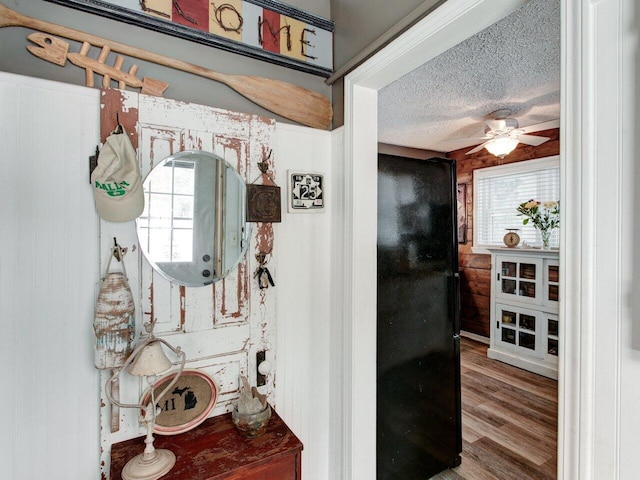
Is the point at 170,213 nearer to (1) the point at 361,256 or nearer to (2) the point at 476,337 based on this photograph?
(1) the point at 361,256

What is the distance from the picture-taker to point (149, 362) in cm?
104

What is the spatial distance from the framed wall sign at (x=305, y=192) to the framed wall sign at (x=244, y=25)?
1.66ft

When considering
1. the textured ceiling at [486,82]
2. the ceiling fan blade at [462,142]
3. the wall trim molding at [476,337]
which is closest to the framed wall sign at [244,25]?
the textured ceiling at [486,82]

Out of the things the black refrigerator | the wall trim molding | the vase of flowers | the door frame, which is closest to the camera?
the door frame

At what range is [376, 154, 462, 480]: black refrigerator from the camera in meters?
1.82

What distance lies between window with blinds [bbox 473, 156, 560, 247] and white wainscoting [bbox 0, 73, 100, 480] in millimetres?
4295

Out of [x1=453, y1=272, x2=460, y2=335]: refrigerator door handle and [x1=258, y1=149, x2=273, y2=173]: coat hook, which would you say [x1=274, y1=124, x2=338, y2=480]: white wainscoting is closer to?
[x1=258, y1=149, x2=273, y2=173]: coat hook

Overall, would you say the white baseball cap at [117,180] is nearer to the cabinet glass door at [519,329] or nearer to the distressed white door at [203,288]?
A: the distressed white door at [203,288]

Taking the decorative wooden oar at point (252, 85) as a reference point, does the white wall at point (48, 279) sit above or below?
below

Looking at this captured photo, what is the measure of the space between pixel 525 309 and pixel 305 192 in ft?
11.4

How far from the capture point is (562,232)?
0.75m

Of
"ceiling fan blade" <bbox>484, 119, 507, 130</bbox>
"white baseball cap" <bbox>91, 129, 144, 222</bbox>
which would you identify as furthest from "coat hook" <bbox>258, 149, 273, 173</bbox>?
"ceiling fan blade" <bbox>484, 119, 507, 130</bbox>

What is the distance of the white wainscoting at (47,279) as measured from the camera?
40.6 inches

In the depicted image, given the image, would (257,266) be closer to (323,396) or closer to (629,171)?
(323,396)
